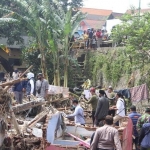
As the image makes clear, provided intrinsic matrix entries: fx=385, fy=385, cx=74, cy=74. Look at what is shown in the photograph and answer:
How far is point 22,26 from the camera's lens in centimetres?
2439

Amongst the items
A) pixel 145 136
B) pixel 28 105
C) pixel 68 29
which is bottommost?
pixel 145 136

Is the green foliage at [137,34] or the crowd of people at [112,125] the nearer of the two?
the crowd of people at [112,125]

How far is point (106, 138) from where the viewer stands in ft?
23.0

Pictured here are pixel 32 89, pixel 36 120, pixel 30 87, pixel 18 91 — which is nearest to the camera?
pixel 36 120

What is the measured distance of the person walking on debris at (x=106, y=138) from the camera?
22.9 ft

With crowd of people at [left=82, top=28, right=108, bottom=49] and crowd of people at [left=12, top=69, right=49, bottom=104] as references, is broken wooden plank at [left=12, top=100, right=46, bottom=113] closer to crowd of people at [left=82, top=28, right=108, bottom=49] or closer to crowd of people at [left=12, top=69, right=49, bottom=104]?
crowd of people at [left=12, top=69, right=49, bottom=104]

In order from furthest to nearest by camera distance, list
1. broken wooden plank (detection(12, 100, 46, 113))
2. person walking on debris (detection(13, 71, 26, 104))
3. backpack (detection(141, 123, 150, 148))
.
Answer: person walking on debris (detection(13, 71, 26, 104)) < broken wooden plank (detection(12, 100, 46, 113)) < backpack (detection(141, 123, 150, 148))

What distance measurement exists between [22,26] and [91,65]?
507 centimetres

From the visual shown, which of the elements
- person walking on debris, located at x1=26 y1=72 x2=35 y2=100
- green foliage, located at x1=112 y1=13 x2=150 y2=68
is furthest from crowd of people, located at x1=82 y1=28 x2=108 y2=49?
person walking on debris, located at x1=26 y1=72 x2=35 y2=100

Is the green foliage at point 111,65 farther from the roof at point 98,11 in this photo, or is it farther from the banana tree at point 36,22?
the roof at point 98,11

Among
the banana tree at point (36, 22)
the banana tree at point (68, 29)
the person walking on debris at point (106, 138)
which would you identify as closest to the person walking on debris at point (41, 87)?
the banana tree at point (68, 29)

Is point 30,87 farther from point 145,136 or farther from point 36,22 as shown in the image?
point 145,136

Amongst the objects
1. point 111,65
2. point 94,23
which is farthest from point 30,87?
point 94,23

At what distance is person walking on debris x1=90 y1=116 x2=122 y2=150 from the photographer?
6.96 meters
